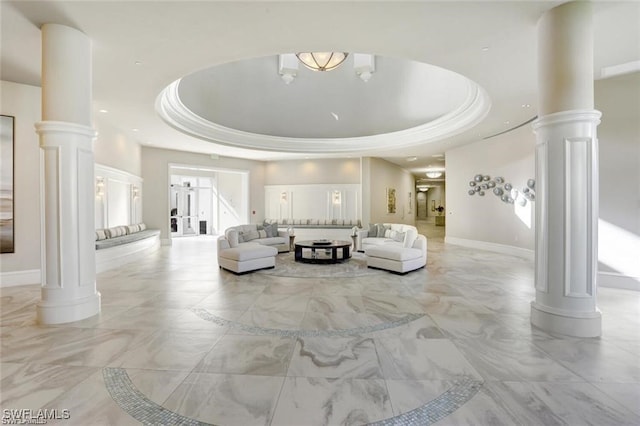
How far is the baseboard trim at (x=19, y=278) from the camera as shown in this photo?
4.84 meters

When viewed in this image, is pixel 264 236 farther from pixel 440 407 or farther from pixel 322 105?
pixel 440 407

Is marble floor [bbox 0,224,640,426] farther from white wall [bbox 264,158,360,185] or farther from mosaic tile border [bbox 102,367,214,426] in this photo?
white wall [bbox 264,158,360,185]

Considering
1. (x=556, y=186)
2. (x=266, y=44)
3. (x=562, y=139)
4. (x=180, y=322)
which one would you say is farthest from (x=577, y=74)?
(x=180, y=322)

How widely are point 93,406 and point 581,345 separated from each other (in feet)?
13.7

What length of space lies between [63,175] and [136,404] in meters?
2.78

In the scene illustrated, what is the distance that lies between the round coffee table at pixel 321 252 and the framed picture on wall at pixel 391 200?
6.59 m

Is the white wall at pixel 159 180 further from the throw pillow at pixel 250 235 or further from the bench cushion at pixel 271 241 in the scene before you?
the bench cushion at pixel 271 241

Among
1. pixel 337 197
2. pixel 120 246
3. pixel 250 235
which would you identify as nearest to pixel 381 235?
pixel 250 235

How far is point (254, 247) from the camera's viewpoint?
20.3 ft

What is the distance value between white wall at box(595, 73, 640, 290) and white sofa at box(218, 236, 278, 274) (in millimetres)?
6023

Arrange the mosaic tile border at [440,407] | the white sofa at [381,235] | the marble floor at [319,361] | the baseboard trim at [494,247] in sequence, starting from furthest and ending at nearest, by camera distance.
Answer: the white sofa at [381,235], the baseboard trim at [494,247], the marble floor at [319,361], the mosaic tile border at [440,407]

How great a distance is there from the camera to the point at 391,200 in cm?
1351

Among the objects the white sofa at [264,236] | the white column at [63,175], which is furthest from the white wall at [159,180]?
the white column at [63,175]

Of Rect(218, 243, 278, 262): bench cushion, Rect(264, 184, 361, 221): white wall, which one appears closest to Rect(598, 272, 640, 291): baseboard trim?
Rect(218, 243, 278, 262): bench cushion
